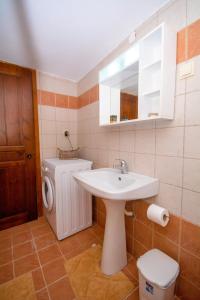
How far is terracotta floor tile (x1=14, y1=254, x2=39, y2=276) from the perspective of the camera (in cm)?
130

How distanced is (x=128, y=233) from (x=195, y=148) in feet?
3.58

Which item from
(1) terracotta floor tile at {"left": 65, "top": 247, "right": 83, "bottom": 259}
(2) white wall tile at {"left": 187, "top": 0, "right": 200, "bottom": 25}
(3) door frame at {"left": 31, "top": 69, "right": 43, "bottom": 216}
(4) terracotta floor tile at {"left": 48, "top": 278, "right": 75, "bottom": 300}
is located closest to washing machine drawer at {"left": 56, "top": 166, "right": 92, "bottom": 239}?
(1) terracotta floor tile at {"left": 65, "top": 247, "right": 83, "bottom": 259}

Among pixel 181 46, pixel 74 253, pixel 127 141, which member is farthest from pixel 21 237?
pixel 181 46

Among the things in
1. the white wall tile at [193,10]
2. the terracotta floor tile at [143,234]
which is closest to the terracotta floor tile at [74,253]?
the terracotta floor tile at [143,234]

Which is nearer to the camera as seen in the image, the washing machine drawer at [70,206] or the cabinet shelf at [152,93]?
the cabinet shelf at [152,93]

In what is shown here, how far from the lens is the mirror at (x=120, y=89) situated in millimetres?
1297

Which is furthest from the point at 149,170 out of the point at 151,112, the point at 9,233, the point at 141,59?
the point at 9,233

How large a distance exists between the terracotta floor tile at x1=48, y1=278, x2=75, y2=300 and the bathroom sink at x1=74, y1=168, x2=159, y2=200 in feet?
2.69

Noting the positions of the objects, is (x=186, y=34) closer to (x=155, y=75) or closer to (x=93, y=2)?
(x=155, y=75)

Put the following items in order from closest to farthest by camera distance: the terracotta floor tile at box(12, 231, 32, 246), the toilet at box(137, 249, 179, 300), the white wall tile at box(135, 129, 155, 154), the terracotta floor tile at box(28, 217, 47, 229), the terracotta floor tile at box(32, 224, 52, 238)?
the toilet at box(137, 249, 179, 300) → the white wall tile at box(135, 129, 155, 154) → the terracotta floor tile at box(12, 231, 32, 246) → the terracotta floor tile at box(32, 224, 52, 238) → the terracotta floor tile at box(28, 217, 47, 229)

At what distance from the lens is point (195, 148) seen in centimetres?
92

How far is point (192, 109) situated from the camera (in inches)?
36.5

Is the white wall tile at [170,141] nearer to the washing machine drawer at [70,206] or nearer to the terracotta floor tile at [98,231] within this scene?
the washing machine drawer at [70,206]

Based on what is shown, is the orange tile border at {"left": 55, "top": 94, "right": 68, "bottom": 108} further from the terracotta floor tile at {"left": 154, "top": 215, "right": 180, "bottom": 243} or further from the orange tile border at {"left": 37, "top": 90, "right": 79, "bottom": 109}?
the terracotta floor tile at {"left": 154, "top": 215, "right": 180, "bottom": 243}
